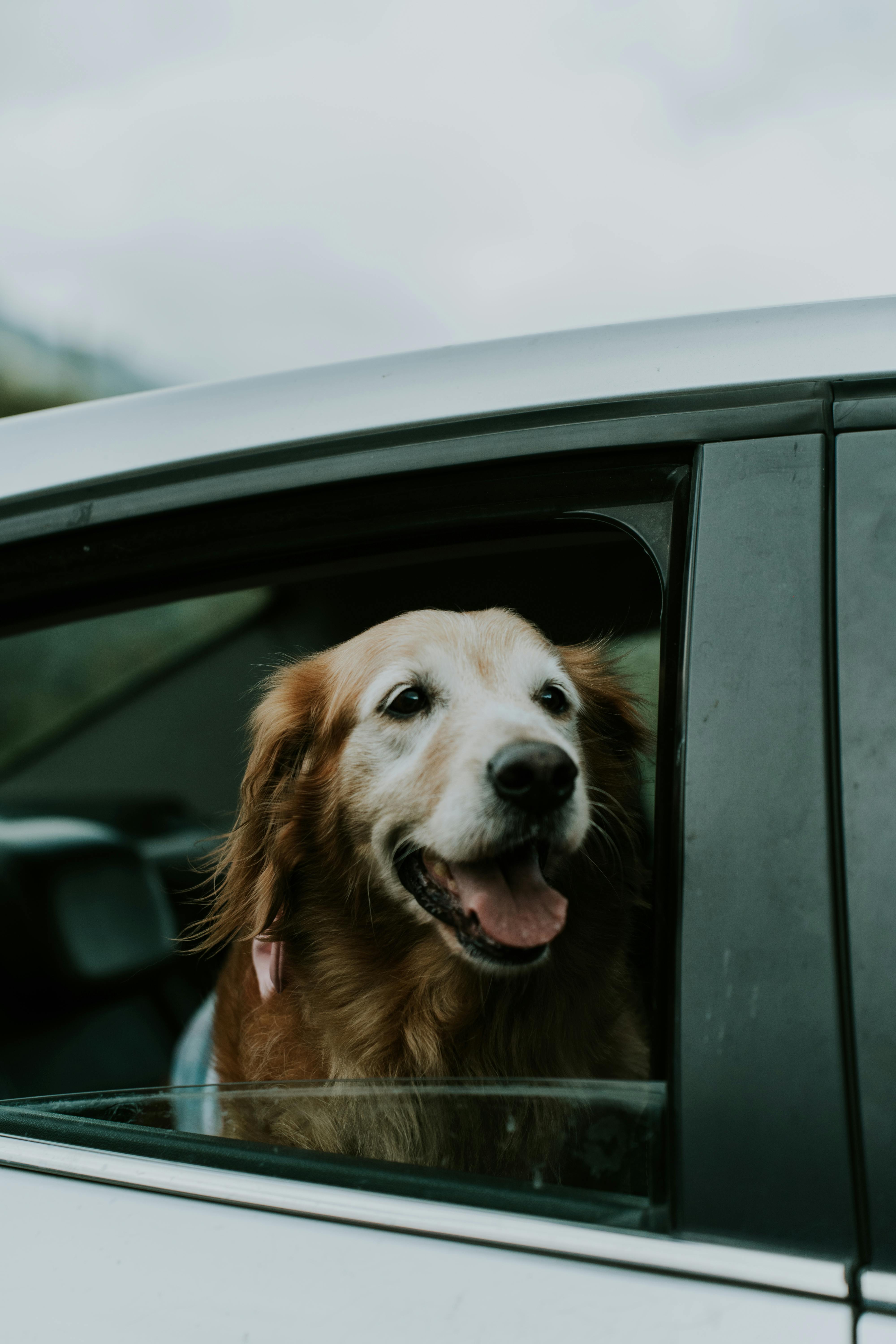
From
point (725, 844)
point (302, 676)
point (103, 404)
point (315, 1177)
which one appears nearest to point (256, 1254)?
point (315, 1177)

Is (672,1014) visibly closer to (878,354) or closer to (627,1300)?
(627,1300)

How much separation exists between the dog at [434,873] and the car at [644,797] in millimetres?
51

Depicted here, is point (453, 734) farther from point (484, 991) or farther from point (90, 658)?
point (90, 658)

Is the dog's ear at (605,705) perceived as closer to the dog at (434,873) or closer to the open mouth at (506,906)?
the dog at (434,873)

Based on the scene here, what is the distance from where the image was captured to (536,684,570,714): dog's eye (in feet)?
3.82

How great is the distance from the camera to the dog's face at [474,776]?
1.10 m

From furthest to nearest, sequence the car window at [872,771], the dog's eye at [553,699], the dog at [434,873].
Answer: the dog's eye at [553,699] → the dog at [434,873] → the car window at [872,771]

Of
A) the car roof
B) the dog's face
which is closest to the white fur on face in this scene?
the dog's face

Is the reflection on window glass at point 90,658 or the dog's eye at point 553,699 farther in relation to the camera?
the reflection on window glass at point 90,658

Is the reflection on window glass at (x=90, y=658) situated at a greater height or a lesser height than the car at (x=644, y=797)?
greater

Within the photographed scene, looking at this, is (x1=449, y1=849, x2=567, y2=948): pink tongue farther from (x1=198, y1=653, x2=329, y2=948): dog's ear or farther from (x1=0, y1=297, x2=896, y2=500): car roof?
(x1=0, y1=297, x2=896, y2=500): car roof

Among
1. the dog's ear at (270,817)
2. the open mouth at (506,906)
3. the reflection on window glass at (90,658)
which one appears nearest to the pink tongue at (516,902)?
the open mouth at (506,906)

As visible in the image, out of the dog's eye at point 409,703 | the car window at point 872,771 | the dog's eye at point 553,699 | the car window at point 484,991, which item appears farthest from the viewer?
the dog's eye at point 409,703

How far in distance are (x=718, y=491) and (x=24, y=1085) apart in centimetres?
205
